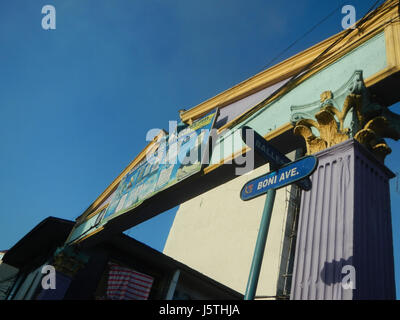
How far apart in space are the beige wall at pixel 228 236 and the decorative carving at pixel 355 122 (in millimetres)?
9943

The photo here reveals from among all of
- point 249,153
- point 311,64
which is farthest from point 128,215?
point 311,64

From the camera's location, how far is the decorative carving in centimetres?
398

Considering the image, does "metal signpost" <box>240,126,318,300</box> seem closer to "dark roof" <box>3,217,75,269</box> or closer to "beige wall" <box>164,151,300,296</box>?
"dark roof" <box>3,217,75,269</box>

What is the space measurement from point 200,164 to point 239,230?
11377mm

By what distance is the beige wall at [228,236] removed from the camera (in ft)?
46.0

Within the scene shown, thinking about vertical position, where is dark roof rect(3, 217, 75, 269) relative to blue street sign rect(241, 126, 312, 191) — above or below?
above

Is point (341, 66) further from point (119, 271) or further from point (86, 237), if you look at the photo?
point (119, 271)

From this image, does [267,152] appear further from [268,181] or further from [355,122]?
[355,122]

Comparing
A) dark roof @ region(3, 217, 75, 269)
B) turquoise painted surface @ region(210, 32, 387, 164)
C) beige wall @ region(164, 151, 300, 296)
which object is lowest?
dark roof @ region(3, 217, 75, 269)

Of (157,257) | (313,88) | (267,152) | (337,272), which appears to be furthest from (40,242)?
(337,272)

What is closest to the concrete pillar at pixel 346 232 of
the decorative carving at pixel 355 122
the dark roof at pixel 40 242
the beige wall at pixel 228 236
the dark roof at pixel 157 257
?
the decorative carving at pixel 355 122

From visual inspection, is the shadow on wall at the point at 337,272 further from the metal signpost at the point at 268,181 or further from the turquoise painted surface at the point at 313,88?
the turquoise painted surface at the point at 313,88

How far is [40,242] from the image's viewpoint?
12.7m

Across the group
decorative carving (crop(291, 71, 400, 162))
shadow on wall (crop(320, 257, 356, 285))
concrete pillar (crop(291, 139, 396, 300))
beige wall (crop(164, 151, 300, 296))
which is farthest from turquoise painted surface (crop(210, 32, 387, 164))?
beige wall (crop(164, 151, 300, 296))
